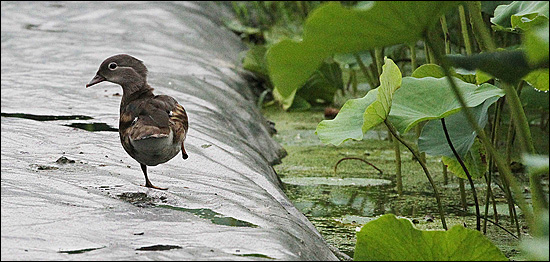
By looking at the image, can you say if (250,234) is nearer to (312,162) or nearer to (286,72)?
(286,72)

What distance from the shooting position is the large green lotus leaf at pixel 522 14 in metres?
1.69

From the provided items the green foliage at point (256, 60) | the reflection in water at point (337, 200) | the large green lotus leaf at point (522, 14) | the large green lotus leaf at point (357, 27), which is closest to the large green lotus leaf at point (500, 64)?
the large green lotus leaf at point (357, 27)

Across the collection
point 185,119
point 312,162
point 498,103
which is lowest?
point 312,162

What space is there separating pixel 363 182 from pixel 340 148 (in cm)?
62

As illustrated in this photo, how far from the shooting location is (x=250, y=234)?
1.45 meters

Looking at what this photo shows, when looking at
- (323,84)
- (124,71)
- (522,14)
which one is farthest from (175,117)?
(323,84)

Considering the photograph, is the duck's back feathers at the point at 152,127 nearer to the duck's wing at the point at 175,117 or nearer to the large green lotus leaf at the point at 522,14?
the duck's wing at the point at 175,117

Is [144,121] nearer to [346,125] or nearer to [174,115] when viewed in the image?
[174,115]

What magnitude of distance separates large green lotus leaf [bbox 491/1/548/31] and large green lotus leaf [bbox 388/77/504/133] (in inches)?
6.2

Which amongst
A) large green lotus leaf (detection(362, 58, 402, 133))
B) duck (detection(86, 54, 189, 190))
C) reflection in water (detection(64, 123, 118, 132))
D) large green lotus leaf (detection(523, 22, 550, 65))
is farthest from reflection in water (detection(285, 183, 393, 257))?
large green lotus leaf (detection(523, 22, 550, 65))

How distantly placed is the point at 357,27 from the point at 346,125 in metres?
0.72

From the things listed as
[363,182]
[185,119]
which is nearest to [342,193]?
[363,182]

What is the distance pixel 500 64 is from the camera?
118 centimetres

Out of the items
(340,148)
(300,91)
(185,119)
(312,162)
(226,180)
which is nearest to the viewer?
(185,119)
